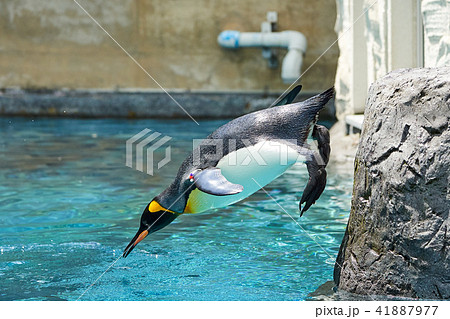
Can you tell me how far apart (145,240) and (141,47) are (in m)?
7.48

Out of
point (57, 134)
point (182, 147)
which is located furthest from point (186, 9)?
point (182, 147)

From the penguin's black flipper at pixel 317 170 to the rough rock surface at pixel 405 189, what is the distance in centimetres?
14

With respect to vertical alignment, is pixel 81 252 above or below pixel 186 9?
below

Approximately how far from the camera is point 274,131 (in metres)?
2.81

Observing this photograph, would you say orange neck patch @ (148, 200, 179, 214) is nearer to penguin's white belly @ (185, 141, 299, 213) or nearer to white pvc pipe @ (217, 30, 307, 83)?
penguin's white belly @ (185, 141, 299, 213)

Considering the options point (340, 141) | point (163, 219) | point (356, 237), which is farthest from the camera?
point (340, 141)

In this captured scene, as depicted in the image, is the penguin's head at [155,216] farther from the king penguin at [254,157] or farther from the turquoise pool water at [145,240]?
the turquoise pool water at [145,240]

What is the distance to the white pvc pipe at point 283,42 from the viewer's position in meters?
10.4

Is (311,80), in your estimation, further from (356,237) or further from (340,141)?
(356,237)

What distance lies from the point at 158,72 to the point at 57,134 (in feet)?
7.87

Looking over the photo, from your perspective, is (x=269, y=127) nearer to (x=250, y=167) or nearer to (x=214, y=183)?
(x=250, y=167)

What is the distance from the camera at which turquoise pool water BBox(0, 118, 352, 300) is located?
9.54 feet

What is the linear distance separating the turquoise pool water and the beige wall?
4456mm

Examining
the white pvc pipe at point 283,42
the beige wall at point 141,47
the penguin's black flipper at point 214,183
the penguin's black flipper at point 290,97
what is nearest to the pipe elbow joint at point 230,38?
the white pvc pipe at point 283,42
